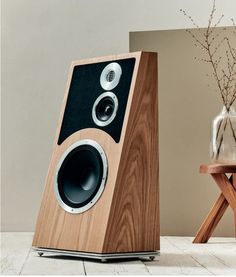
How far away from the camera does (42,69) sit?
3.13 m

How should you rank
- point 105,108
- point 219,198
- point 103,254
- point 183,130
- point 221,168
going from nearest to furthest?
point 103,254 → point 105,108 → point 221,168 → point 219,198 → point 183,130

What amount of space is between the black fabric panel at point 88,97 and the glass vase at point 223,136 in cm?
73

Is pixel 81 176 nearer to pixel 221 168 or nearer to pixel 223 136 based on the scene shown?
pixel 221 168

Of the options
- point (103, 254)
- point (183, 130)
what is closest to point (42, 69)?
point (183, 130)

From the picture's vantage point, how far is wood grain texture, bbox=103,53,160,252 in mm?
2131

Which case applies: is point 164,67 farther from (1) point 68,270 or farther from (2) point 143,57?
(1) point 68,270

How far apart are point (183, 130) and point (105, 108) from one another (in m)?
0.92

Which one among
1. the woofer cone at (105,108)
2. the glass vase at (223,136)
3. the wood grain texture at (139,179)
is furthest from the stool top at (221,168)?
the woofer cone at (105,108)

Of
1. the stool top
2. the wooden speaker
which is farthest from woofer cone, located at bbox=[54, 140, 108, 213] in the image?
the stool top

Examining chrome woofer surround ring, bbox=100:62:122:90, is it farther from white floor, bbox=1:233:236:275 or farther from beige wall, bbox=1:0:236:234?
beige wall, bbox=1:0:236:234

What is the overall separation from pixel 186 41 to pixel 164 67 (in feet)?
0.51

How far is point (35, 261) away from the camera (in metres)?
2.17

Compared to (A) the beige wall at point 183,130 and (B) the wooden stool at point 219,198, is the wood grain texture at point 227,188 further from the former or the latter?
(A) the beige wall at point 183,130

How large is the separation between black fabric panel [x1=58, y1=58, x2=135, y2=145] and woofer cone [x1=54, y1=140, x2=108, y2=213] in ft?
0.23
